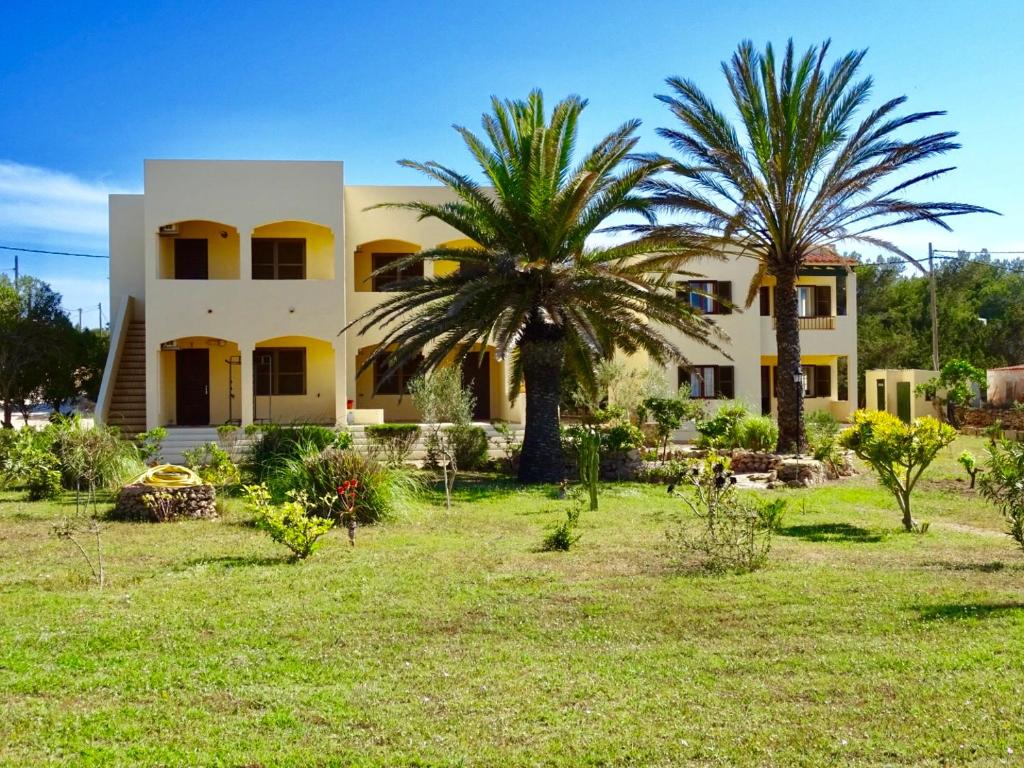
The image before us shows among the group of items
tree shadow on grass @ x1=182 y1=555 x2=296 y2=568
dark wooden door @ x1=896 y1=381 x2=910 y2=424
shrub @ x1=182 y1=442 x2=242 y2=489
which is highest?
dark wooden door @ x1=896 y1=381 x2=910 y2=424

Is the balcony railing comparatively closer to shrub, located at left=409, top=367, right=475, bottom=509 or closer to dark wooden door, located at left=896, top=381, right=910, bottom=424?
dark wooden door, located at left=896, top=381, right=910, bottom=424

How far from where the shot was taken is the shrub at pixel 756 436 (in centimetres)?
2097

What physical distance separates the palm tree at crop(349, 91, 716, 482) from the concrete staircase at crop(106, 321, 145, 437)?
9.20 m

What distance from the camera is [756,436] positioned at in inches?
832

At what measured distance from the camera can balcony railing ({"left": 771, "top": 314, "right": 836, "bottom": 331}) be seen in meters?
30.8

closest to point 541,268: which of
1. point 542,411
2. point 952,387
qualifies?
point 542,411

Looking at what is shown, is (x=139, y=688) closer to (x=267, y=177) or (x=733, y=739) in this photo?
(x=733, y=739)

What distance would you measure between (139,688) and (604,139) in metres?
14.2

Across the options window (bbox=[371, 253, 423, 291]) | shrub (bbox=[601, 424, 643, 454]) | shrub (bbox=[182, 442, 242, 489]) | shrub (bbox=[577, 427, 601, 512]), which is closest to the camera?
shrub (bbox=[577, 427, 601, 512])

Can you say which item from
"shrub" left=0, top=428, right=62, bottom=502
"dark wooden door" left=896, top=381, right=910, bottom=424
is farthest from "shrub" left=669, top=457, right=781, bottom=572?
"dark wooden door" left=896, top=381, right=910, bottom=424

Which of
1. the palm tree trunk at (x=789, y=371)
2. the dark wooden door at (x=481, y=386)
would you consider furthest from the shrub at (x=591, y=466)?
the dark wooden door at (x=481, y=386)

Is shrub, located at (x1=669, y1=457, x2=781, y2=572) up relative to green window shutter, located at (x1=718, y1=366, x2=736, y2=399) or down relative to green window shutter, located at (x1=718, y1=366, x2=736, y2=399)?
down

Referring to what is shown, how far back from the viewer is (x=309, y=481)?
12.5 meters

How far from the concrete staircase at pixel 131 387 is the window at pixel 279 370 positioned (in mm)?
2990
